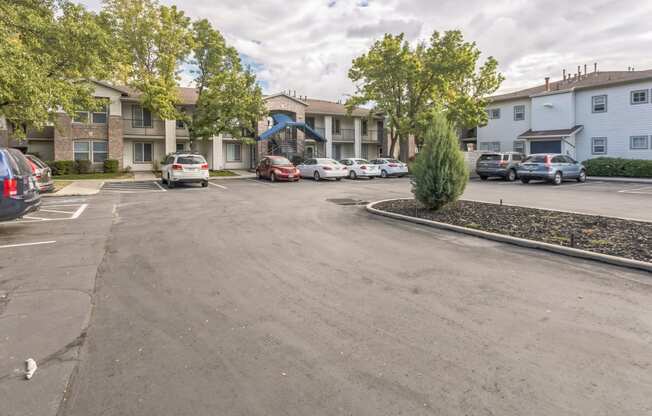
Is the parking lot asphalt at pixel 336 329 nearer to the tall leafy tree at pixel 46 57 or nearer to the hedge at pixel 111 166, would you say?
the tall leafy tree at pixel 46 57

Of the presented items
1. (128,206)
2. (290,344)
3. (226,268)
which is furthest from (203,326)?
(128,206)

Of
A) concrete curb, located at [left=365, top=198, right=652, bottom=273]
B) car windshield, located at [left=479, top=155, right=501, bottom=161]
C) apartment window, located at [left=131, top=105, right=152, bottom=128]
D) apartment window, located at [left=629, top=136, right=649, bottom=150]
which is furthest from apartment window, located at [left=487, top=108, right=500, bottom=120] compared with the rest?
concrete curb, located at [left=365, top=198, right=652, bottom=273]

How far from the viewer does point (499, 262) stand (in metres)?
6.62

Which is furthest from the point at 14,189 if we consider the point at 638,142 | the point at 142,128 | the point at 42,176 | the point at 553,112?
the point at 553,112

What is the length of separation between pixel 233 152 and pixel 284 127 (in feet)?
17.7

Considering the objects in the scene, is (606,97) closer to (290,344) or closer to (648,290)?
(648,290)

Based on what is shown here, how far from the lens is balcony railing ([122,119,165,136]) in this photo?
31609 millimetres

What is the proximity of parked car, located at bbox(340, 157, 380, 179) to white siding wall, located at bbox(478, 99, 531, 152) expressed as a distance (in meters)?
13.3

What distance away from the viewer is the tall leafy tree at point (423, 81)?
30.9 m

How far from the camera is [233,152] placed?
36688mm

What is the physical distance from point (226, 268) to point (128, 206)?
9.11m

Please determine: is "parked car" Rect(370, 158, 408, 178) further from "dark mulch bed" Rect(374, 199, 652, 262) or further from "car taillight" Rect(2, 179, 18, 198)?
"car taillight" Rect(2, 179, 18, 198)

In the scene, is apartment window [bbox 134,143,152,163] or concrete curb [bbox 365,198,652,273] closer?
concrete curb [bbox 365,198,652,273]

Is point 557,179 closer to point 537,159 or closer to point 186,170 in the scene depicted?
point 537,159
